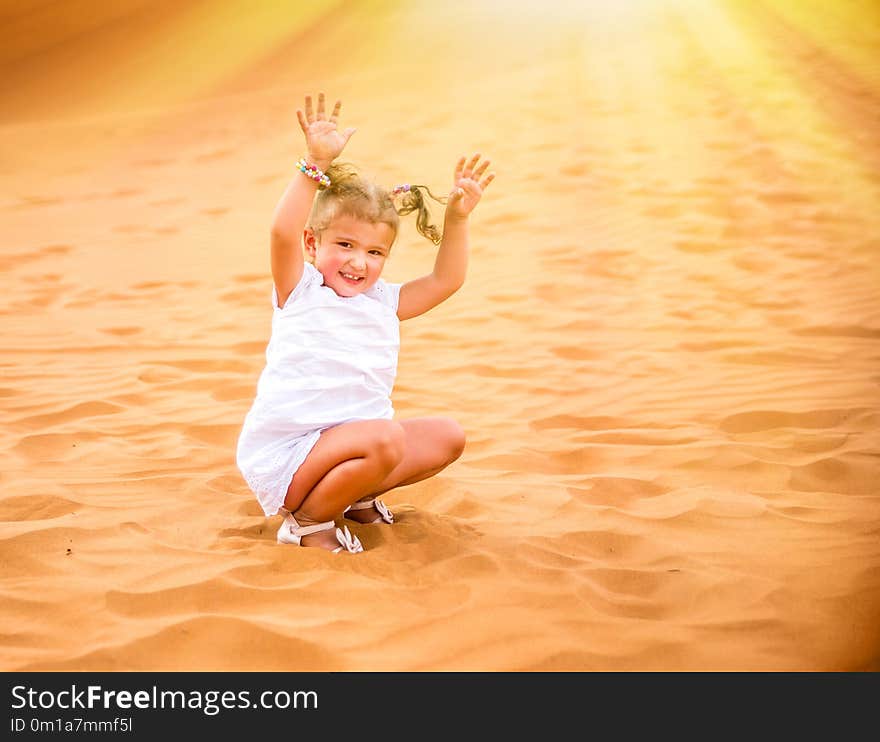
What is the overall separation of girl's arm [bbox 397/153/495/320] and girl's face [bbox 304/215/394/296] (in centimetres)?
21

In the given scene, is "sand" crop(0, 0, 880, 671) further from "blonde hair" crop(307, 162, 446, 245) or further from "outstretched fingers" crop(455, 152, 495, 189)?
"outstretched fingers" crop(455, 152, 495, 189)

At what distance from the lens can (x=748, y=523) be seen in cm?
331

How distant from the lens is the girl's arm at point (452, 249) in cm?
307

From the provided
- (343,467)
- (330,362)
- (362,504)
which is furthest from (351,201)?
(362,504)

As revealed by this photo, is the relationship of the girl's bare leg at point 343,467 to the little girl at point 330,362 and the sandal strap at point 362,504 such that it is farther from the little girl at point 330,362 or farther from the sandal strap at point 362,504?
the sandal strap at point 362,504

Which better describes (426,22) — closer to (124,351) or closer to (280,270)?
(124,351)

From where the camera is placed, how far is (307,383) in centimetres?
288

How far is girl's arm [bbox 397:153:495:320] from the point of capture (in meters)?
3.07

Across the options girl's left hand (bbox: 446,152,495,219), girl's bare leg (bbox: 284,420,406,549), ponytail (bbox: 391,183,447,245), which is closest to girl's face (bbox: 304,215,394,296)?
ponytail (bbox: 391,183,447,245)

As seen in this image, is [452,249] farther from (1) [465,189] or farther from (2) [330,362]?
(2) [330,362]

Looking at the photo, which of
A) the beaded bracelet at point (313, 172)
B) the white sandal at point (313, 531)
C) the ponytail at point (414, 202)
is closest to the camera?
the beaded bracelet at point (313, 172)

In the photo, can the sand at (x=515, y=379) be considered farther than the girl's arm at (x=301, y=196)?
No

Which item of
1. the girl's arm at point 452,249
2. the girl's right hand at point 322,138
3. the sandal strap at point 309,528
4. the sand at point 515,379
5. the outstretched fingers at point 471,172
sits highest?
the girl's right hand at point 322,138

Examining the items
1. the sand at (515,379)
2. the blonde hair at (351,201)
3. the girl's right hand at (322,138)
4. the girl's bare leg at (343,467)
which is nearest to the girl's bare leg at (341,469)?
the girl's bare leg at (343,467)
